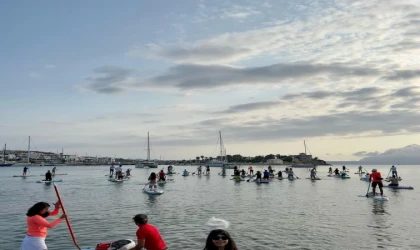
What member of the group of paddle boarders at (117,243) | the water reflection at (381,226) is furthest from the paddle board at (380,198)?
the group of paddle boarders at (117,243)

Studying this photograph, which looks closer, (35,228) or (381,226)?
(35,228)

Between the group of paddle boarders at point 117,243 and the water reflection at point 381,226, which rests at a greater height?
the group of paddle boarders at point 117,243

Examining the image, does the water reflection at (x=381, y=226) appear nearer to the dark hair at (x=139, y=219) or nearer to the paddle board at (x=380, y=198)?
the paddle board at (x=380, y=198)

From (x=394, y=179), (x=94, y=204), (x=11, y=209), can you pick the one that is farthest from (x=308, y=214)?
(x=394, y=179)

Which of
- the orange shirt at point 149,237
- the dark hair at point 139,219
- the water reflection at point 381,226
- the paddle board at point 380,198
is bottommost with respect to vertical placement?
the water reflection at point 381,226

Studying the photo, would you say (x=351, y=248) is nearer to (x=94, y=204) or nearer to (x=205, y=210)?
(x=205, y=210)

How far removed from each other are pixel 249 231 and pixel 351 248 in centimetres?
501

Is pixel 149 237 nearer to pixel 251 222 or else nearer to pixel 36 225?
pixel 36 225

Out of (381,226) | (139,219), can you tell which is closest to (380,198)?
(381,226)

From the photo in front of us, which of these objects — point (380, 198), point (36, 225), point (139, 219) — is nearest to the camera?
point (36, 225)

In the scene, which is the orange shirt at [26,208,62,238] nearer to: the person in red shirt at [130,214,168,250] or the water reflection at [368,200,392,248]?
the person in red shirt at [130,214,168,250]

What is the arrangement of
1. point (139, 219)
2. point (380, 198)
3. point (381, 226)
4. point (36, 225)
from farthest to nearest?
point (380, 198), point (381, 226), point (139, 219), point (36, 225)

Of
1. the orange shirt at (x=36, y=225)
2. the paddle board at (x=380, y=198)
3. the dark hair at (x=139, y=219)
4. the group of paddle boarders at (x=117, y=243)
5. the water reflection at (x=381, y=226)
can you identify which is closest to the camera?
the group of paddle boarders at (x=117, y=243)

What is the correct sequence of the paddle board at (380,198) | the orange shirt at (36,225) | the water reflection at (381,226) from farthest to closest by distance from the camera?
the paddle board at (380,198), the water reflection at (381,226), the orange shirt at (36,225)
